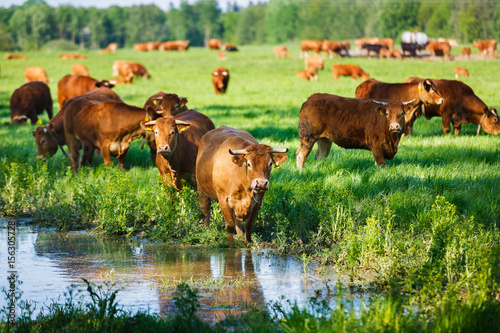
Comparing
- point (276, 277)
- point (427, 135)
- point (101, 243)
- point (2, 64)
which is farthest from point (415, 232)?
point (2, 64)

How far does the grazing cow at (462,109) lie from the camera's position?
1520cm

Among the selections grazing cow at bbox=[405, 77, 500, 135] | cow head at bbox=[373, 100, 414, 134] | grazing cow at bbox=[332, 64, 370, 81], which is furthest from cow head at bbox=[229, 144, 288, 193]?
grazing cow at bbox=[332, 64, 370, 81]

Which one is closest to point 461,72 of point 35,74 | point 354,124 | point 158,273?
point 354,124

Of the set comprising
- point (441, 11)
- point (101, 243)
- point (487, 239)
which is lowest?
point (101, 243)

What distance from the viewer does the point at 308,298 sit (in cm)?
588

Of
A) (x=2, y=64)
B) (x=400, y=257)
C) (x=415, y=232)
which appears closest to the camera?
(x=400, y=257)

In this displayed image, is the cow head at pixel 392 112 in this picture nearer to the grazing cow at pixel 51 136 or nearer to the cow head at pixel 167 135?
the cow head at pixel 167 135

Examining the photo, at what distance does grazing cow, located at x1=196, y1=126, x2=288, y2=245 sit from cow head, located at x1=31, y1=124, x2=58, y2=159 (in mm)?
6189

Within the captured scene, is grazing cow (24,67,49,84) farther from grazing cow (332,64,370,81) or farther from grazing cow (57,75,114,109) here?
grazing cow (57,75,114,109)

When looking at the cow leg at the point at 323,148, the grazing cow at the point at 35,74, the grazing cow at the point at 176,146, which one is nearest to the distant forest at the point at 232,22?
the grazing cow at the point at 35,74

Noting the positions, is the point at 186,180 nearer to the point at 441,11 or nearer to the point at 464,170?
the point at 464,170

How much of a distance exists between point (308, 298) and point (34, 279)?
3.12 meters

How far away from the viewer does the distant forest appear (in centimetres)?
9325

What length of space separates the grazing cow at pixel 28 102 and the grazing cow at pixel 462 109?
42.8 feet
